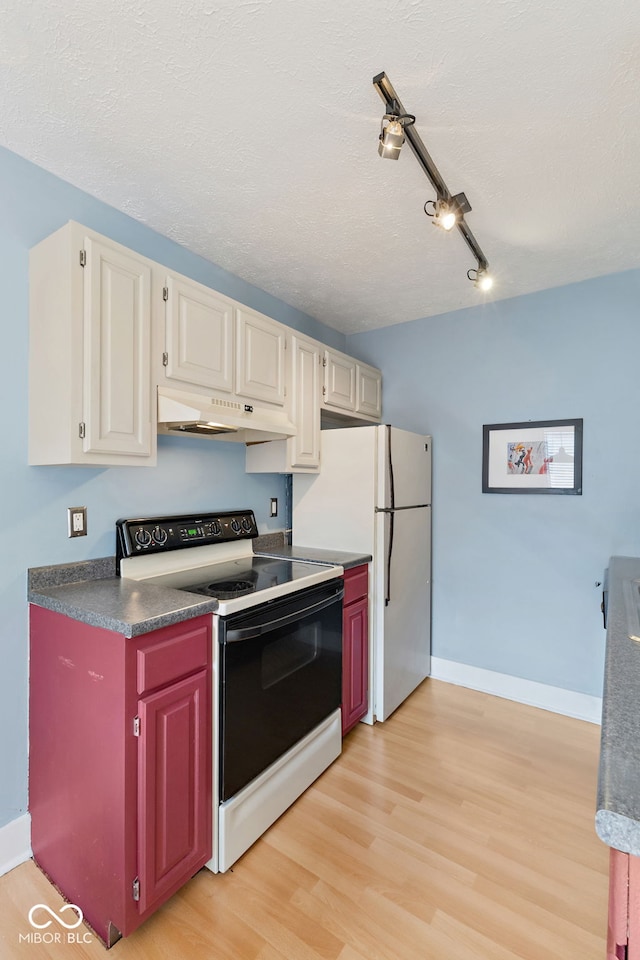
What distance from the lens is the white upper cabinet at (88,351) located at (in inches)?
58.5

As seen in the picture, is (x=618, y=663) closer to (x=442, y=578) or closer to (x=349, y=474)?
(x=349, y=474)

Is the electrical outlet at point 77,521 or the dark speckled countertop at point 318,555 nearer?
the electrical outlet at point 77,521

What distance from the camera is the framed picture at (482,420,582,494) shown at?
2.61m

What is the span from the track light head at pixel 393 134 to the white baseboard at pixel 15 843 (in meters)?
2.58

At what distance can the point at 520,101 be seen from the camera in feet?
4.42

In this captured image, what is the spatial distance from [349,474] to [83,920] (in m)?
2.07

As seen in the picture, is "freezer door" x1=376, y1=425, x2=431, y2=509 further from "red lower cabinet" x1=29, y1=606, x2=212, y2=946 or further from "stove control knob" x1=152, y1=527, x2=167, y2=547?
"red lower cabinet" x1=29, y1=606, x2=212, y2=946

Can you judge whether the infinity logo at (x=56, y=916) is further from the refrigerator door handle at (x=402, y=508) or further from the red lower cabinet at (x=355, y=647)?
the refrigerator door handle at (x=402, y=508)

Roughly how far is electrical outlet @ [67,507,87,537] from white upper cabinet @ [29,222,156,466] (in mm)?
249

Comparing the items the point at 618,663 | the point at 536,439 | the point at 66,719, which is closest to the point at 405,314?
the point at 536,439

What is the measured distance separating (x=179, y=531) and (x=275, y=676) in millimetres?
814

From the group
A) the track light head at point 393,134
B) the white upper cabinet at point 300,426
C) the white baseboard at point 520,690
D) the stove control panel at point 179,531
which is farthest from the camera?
the white baseboard at point 520,690

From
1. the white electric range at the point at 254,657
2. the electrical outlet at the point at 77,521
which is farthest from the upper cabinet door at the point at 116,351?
the white electric range at the point at 254,657

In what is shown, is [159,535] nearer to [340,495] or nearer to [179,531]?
[179,531]
